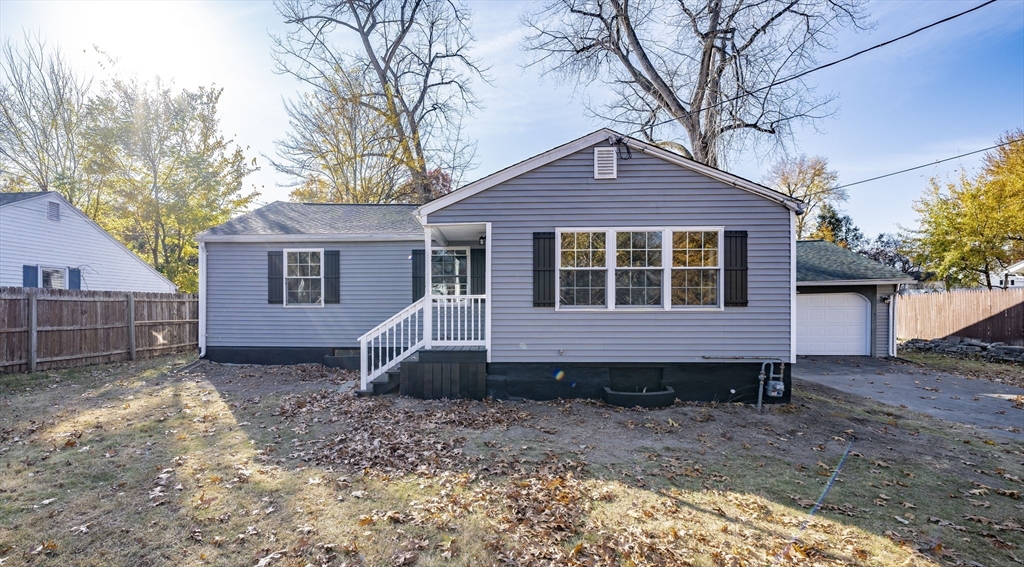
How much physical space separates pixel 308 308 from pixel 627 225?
26.4 ft

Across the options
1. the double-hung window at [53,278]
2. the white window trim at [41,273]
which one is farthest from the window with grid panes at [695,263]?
the white window trim at [41,273]

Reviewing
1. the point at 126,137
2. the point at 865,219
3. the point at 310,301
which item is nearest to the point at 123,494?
the point at 310,301

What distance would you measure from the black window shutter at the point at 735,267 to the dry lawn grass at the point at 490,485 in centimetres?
186

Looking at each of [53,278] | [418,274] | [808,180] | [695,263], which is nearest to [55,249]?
[53,278]

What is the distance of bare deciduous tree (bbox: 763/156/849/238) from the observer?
30.7 m

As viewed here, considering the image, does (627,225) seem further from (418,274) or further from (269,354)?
(269,354)

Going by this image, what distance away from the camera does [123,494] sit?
4.10 metres

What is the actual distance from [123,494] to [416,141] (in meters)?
19.5

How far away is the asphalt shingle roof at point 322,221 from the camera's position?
36.9ft

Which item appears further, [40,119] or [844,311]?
[40,119]

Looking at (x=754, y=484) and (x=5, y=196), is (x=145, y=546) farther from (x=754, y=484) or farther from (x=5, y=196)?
(x=5, y=196)

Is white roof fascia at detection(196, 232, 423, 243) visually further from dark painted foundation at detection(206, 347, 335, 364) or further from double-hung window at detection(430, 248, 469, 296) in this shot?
dark painted foundation at detection(206, 347, 335, 364)

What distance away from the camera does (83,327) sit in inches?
428

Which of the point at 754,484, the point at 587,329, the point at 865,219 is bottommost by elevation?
the point at 754,484
